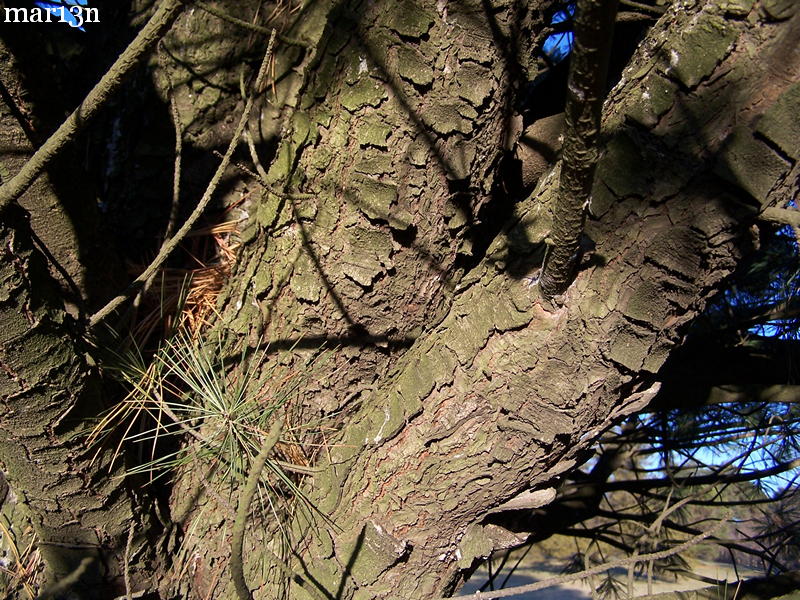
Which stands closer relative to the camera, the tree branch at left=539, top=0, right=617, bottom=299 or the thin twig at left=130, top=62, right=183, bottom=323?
the tree branch at left=539, top=0, right=617, bottom=299

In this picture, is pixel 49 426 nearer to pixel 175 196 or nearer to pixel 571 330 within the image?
pixel 175 196

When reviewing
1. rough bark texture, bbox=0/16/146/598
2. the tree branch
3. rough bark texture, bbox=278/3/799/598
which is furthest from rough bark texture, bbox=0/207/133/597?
the tree branch

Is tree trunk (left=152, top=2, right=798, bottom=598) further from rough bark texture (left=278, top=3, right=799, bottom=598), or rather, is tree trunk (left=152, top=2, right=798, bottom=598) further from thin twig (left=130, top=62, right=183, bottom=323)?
thin twig (left=130, top=62, right=183, bottom=323)

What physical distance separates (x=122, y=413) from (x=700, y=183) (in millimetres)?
877

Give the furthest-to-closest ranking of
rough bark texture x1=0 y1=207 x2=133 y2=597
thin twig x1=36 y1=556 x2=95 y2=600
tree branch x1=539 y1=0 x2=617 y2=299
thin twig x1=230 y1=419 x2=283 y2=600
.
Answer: thin twig x1=36 y1=556 x2=95 y2=600, rough bark texture x1=0 y1=207 x2=133 y2=597, thin twig x1=230 y1=419 x2=283 y2=600, tree branch x1=539 y1=0 x2=617 y2=299

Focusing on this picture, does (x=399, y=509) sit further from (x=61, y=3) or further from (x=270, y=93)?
(x=61, y=3)

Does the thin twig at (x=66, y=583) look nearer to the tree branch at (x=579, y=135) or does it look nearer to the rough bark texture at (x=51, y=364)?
the rough bark texture at (x=51, y=364)

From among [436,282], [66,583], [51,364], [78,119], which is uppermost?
[78,119]

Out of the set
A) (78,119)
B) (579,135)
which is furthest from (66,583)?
(579,135)

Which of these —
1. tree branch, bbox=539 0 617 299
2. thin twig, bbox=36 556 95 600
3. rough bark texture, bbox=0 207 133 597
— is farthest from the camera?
thin twig, bbox=36 556 95 600

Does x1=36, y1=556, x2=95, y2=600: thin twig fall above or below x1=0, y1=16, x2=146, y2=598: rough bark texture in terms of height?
below

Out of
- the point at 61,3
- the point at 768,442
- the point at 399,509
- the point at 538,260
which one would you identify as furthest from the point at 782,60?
the point at 768,442

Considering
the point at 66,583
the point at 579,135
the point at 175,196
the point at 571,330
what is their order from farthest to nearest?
the point at 175,196 → the point at 66,583 → the point at 571,330 → the point at 579,135

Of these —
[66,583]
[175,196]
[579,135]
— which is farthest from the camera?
[175,196]
